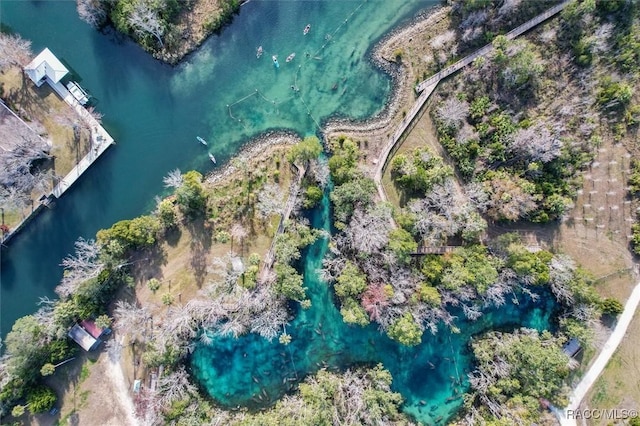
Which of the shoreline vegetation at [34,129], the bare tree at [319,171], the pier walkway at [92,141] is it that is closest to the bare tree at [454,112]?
the bare tree at [319,171]

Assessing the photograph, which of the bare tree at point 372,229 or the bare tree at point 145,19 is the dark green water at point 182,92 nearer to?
the bare tree at point 145,19

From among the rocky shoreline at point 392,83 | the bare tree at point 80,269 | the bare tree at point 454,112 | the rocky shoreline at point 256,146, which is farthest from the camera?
the rocky shoreline at point 256,146

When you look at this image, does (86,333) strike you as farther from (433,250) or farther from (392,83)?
(392,83)

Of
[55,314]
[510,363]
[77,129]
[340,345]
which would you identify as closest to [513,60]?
Answer: [510,363]

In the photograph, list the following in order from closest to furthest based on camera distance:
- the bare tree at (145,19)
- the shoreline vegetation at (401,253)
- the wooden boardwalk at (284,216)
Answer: the shoreline vegetation at (401,253)
the bare tree at (145,19)
the wooden boardwalk at (284,216)

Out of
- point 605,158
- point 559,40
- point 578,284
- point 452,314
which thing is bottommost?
point 578,284

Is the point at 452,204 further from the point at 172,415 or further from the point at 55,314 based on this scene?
the point at 55,314
